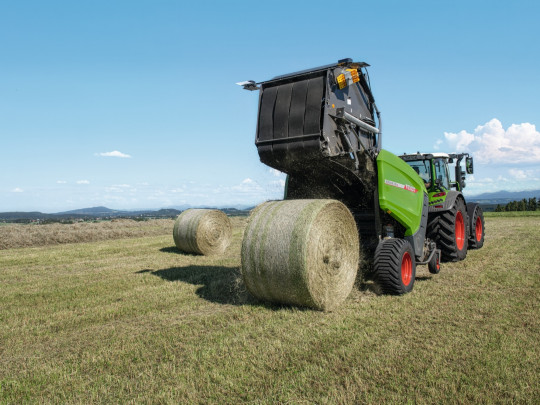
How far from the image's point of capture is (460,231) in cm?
962

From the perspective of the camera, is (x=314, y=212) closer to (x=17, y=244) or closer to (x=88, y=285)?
(x=88, y=285)

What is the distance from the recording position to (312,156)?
588 cm

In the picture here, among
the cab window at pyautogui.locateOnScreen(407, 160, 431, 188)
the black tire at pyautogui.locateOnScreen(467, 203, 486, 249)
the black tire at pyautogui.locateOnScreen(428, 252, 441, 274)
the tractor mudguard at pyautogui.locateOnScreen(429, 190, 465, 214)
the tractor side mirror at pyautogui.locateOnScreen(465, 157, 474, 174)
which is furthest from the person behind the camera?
the black tire at pyautogui.locateOnScreen(467, 203, 486, 249)

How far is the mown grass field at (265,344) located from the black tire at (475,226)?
333 cm

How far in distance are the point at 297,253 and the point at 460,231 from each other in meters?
5.99

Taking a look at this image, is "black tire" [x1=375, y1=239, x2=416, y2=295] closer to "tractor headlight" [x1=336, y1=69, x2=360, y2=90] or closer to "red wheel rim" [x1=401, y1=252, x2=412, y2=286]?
"red wheel rim" [x1=401, y1=252, x2=412, y2=286]

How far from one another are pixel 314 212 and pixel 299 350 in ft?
5.95

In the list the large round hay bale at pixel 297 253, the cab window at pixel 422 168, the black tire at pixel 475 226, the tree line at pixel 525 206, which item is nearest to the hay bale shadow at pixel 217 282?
the large round hay bale at pixel 297 253

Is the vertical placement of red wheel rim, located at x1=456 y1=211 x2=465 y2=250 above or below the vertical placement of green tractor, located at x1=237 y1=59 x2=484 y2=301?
below

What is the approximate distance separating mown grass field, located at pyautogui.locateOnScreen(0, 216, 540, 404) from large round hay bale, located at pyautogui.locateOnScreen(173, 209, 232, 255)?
437 centimetres

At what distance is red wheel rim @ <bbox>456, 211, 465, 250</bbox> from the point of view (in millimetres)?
9492

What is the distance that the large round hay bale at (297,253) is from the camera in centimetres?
520

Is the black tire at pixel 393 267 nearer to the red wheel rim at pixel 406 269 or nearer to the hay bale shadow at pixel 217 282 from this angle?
the red wheel rim at pixel 406 269

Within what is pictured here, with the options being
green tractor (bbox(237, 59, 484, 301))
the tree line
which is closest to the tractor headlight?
green tractor (bbox(237, 59, 484, 301))
